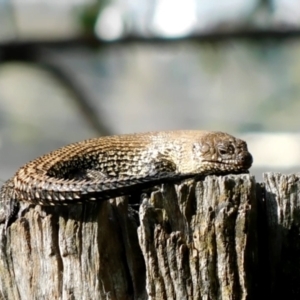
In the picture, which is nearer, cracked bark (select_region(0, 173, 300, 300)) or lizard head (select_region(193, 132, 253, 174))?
cracked bark (select_region(0, 173, 300, 300))


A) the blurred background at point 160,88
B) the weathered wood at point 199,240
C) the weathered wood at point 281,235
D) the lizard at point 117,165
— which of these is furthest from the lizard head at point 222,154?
the blurred background at point 160,88

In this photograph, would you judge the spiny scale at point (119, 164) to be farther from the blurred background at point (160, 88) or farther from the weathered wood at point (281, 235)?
the blurred background at point (160, 88)

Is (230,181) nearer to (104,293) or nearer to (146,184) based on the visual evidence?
(146,184)

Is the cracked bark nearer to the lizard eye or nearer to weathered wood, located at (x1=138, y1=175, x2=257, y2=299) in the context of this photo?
weathered wood, located at (x1=138, y1=175, x2=257, y2=299)

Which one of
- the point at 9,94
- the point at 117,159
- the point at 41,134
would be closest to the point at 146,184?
the point at 117,159

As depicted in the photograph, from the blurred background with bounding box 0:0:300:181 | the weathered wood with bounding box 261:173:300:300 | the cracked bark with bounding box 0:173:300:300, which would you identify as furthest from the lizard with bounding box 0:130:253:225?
the blurred background with bounding box 0:0:300:181
